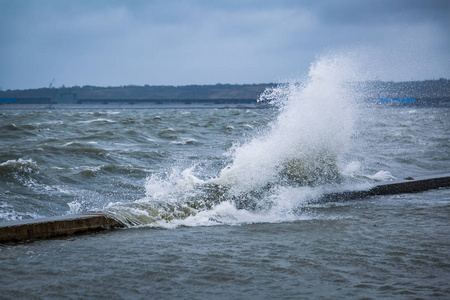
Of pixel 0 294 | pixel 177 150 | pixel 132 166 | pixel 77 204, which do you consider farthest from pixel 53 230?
pixel 177 150

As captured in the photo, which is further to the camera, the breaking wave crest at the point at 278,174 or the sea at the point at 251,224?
the breaking wave crest at the point at 278,174

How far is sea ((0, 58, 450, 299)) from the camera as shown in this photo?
361 centimetres

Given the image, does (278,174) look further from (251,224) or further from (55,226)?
(55,226)

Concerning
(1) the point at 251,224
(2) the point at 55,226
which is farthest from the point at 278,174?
(2) the point at 55,226

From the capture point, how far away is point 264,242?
A: 4.88 metres

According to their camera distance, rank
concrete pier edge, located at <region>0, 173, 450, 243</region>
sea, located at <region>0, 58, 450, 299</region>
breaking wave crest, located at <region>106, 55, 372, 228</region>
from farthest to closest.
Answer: breaking wave crest, located at <region>106, 55, 372, 228</region>, concrete pier edge, located at <region>0, 173, 450, 243</region>, sea, located at <region>0, 58, 450, 299</region>

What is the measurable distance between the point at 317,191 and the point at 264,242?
2.98 metres

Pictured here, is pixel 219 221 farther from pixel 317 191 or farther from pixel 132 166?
pixel 132 166

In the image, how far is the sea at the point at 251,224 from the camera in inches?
142

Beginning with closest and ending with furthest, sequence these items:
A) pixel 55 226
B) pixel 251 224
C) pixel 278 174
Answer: pixel 55 226 < pixel 251 224 < pixel 278 174

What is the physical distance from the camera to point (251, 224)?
590 cm

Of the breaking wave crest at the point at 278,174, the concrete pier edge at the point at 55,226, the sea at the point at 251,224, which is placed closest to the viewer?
the sea at the point at 251,224

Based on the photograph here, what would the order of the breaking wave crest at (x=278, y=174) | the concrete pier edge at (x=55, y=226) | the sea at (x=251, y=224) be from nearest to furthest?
the sea at (x=251, y=224)
the concrete pier edge at (x=55, y=226)
the breaking wave crest at (x=278, y=174)

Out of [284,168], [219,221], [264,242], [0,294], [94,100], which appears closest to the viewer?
[0,294]
